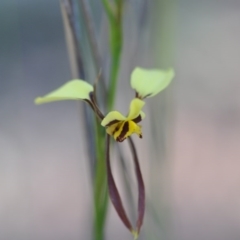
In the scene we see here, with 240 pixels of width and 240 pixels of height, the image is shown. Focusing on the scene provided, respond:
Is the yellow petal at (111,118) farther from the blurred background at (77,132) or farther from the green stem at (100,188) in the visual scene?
the blurred background at (77,132)

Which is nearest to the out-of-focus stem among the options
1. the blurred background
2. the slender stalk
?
the slender stalk

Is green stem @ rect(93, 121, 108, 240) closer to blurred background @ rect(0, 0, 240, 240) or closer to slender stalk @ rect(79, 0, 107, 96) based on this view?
slender stalk @ rect(79, 0, 107, 96)

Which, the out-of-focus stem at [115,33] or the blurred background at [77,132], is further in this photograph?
the blurred background at [77,132]

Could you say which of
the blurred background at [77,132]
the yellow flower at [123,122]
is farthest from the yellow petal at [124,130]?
the blurred background at [77,132]

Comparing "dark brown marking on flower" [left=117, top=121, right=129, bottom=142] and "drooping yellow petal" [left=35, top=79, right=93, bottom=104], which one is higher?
"drooping yellow petal" [left=35, top=79, right=93, bottom=104]

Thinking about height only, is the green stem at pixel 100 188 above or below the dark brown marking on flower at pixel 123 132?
below

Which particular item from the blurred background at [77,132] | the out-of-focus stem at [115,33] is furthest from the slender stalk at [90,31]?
the blurred background at [77,132]
